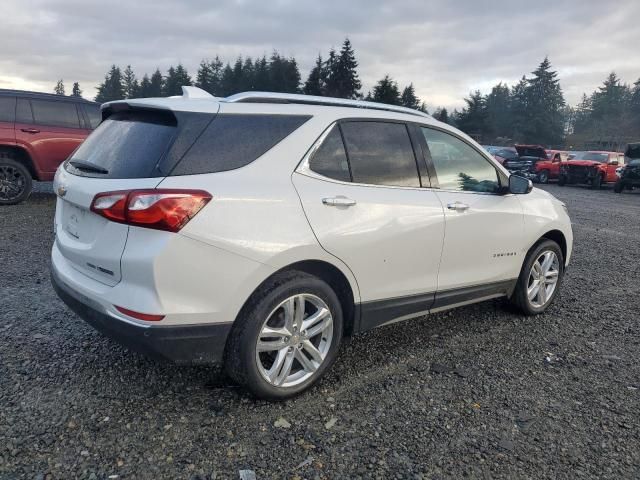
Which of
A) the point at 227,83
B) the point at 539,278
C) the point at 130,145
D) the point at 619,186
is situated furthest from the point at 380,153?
the point at 227,83

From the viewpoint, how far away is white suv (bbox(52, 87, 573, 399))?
2471mm

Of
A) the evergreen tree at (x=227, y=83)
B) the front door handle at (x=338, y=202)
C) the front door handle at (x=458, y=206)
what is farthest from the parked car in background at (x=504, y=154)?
the evergreen tree at (x=227, y=83)

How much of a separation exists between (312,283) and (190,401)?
38.1 inches

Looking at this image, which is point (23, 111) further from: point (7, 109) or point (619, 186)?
point (619, 186)

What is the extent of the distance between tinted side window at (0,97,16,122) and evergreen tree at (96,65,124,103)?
102 metres

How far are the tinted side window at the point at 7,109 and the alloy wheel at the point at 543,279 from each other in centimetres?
861

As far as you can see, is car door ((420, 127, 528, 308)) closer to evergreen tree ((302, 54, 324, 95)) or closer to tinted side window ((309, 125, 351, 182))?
tinted side window ((309, 125, 351, 182))

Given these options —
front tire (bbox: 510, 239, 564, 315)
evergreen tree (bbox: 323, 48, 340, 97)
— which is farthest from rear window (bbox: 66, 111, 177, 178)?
evergreen tree (bbox: 323, 48, 340, 97)

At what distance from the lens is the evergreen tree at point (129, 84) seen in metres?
99.3

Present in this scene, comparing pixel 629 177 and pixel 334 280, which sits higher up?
pixel 334 280

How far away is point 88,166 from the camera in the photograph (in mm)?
2898

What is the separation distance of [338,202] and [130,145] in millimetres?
1185

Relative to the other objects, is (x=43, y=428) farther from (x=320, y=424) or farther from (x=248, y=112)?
(x=248, y=112)

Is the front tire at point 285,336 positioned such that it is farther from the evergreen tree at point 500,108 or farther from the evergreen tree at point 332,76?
the evergreen tree at point 500,108
